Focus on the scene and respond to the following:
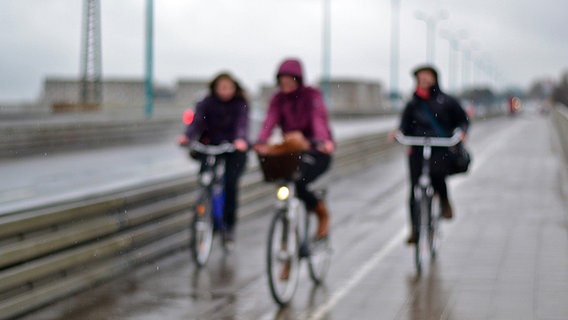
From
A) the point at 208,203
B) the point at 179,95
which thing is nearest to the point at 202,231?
the point at 208,203

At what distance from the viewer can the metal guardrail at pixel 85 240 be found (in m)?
6.82

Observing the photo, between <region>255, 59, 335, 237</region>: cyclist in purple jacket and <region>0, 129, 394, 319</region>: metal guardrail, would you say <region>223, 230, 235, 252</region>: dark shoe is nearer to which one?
<region>0, 129, 394, 319</region>: metal guardrail

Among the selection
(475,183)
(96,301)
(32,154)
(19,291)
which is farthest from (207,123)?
(32,154)

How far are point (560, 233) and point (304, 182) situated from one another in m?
4.52

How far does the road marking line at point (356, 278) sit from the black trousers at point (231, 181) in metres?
1.43

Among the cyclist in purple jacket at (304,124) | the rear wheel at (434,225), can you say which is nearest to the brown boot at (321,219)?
the cyclist in purple jacket at (304,124)

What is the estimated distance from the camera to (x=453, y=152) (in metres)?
9.34

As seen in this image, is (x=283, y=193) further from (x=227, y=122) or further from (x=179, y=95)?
(x=179, y=95)

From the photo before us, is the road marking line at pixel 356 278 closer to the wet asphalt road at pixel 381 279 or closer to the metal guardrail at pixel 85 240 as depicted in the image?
the wet asphalt road at pixel 381 279

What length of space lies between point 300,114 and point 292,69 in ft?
1.29

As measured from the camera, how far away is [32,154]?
21.8 m

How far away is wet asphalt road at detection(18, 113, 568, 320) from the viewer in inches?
281

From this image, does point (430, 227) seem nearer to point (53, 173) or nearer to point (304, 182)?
point (304, 182)

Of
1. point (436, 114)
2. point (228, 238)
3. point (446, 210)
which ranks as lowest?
point (228, 238)
